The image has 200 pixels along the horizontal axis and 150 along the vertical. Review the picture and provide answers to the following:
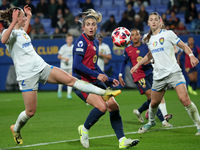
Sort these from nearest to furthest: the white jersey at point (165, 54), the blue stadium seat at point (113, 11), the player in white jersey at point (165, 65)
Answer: the player in white jersey at point (165, 65)
the white jersey at point (165, 54)
the blue stadium seat at point (113, 11)

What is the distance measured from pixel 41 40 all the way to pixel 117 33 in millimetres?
12662

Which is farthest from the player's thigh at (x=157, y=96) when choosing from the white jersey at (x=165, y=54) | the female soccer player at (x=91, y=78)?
the female soccer player at (x=91, y=78)

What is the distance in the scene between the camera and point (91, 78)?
6.68 meters

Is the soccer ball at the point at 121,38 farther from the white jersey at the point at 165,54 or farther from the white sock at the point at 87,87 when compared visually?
the white sock at the point at 87,87

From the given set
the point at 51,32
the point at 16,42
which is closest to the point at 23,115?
the point at 16,42

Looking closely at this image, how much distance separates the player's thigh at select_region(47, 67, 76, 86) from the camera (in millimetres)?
6184

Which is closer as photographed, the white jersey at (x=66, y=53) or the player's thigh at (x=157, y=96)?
the player's thigh at (x=157, y=96)

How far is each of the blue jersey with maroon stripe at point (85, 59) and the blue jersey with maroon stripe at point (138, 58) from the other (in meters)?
2.66

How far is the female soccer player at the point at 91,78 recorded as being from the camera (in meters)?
6.35

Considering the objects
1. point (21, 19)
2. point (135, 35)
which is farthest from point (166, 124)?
point (21, 19)

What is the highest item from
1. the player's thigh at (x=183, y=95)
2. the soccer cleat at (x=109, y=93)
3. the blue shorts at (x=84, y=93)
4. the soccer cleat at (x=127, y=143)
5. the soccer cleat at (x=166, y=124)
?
the soccer cleat at (x=109, y=93)

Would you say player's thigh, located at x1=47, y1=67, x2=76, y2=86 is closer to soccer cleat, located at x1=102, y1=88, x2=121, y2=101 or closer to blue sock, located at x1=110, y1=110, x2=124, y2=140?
soccer cleat, located at x1=102, y1=88, x2=121, y2=101

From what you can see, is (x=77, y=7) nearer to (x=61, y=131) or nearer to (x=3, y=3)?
(x=3, y=3)

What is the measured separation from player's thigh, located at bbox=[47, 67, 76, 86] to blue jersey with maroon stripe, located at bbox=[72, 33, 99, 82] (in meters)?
0.33
